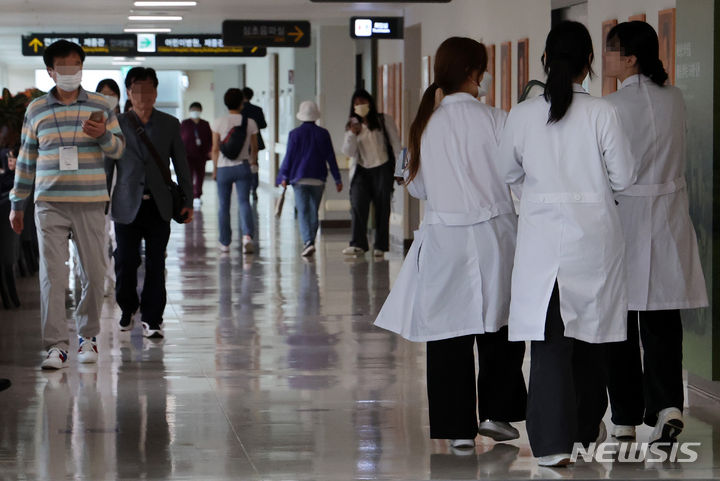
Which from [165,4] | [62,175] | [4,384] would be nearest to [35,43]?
[165,4]

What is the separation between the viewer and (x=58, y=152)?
7.08 metres

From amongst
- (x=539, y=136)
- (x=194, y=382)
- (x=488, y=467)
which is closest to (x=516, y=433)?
(x=488, y=467)

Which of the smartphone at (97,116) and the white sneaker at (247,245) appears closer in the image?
the smartphone at (97,116)

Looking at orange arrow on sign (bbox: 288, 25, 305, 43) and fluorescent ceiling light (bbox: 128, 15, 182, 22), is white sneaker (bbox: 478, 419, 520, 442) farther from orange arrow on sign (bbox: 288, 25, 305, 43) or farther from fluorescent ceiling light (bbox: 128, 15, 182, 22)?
fluorescent ceiling light (bbox: 128, 15, 182, 22)

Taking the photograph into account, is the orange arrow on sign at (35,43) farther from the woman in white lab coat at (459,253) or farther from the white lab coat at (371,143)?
the woman in white lab coat at (459,253)

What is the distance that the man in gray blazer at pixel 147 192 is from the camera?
313 inches

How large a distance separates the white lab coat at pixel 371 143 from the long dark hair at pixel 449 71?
26.3ft

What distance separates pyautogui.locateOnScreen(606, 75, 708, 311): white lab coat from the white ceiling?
967 cm

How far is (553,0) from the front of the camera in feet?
32.1

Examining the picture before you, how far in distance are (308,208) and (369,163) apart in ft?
3.05

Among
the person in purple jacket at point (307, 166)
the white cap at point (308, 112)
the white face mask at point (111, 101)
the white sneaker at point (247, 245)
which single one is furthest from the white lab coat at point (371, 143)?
the white face mask at point (111, 101)

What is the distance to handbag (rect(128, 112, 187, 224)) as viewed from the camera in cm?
802

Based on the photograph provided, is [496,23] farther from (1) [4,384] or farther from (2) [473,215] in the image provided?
(2) [473,215]

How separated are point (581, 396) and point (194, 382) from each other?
254 cm
